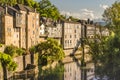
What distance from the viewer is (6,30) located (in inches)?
2349

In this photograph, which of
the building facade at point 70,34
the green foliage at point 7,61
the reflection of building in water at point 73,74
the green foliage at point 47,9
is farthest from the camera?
the green foliage at point 47,9

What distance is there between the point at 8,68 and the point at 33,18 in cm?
2580

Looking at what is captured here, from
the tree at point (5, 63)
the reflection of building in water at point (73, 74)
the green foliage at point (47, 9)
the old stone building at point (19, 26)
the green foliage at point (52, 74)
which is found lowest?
the reflection of building in water at point (73, 74)

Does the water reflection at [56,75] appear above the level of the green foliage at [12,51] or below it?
below

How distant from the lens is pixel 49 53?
65000 millimetres

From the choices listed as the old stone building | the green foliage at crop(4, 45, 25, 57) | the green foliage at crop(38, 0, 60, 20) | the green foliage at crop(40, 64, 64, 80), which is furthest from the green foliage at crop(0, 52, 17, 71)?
the green foliage at crop(38, 0, 60, 20)

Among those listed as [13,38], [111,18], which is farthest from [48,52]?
[111,18]

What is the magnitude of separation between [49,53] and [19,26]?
22.7ft

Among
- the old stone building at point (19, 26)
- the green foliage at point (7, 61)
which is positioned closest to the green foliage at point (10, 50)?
the old stone building at point (19, 26)

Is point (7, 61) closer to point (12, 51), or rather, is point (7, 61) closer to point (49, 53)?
point (12, 51)

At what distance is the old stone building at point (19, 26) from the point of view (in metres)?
59.3

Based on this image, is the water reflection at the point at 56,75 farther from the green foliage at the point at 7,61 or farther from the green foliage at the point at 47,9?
the green foliage at the point at 47,9

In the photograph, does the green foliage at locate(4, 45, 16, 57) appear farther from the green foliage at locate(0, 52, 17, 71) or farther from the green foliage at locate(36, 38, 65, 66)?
the green foliage at locate(36, 38, 65, 66)

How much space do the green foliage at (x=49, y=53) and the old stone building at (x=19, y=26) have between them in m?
3.63
